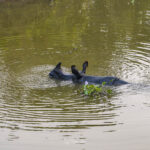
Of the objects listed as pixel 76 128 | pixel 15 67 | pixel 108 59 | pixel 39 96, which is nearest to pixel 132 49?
pixel 108 59

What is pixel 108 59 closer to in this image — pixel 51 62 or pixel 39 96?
pixel 51 62

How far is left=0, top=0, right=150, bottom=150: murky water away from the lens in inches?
239

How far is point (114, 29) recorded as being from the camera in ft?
47.9

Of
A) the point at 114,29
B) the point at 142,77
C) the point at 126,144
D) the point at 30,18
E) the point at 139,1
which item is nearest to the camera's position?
the point at 126,144

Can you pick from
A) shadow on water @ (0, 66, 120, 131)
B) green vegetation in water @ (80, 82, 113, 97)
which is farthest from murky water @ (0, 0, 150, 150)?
green vegetation in water @ (80, 82, 113, 97)

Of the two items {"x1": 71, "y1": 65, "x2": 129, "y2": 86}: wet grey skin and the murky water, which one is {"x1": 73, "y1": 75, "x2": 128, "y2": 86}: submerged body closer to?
{"x1": 71, "y1": 65, "x2": 129, "y2": 86}: wet grey skin

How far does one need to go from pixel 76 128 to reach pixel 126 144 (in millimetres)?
1022

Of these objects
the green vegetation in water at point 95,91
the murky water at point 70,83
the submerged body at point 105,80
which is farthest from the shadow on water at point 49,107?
the submerged body at point 105,80

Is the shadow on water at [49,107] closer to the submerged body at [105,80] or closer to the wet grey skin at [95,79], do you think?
the wet grey skin at [95,79]

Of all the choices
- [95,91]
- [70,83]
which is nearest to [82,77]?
[70,83]

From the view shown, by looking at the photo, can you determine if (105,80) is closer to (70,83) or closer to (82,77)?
(82,77)

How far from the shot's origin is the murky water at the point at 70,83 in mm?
6078

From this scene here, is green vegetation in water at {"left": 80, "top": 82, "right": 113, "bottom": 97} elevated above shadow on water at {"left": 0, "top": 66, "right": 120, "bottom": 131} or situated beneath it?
elevated above

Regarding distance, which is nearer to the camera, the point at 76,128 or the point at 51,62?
the point at 76,128
